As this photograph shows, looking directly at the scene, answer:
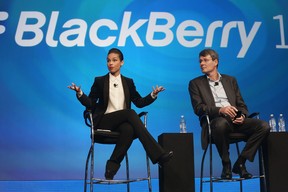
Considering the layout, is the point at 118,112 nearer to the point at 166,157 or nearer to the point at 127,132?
the point at 127,132

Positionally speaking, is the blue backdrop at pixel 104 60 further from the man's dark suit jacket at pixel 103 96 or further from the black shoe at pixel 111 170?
the black shoe at pixel 111 170

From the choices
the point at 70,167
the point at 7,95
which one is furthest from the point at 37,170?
the point at 7,95

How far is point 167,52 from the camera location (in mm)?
5773

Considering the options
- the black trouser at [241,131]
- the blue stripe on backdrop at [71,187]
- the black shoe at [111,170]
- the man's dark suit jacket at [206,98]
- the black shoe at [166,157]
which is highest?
the man's dark suit jacket at [206,98]

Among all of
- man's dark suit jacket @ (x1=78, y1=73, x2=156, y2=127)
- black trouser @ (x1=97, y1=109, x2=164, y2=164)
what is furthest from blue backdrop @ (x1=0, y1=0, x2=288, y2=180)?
black trouser @ (x1=97, y1=109, x2=164, y2=164)

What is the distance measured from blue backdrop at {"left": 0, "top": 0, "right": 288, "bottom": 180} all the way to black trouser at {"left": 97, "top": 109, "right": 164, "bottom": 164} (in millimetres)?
1507

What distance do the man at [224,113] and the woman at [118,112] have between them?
0.41 metres

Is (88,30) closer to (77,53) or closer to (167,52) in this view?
(77,53)

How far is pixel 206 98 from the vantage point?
4.40 meters

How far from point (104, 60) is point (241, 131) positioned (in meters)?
2.10

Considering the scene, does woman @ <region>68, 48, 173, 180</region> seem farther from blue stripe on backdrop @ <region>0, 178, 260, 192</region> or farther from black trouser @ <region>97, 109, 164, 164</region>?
blue stripe on backdrop @ <region>0, 178, 260, 192</region>

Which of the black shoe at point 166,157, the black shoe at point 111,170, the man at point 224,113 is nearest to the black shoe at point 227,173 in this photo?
the man at point 224,113

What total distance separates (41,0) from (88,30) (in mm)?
668

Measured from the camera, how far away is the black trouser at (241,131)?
4045 mm
